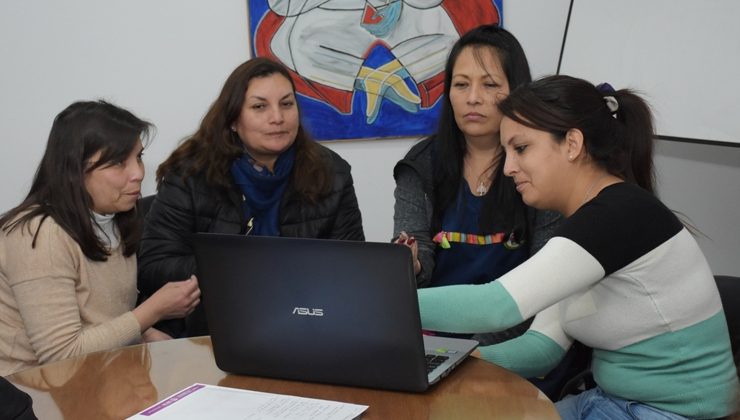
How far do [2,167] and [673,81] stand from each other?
254 cm

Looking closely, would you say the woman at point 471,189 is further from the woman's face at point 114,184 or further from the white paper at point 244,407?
the white paper at point 244,407

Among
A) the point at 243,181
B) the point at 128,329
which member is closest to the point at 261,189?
the point at 243,181

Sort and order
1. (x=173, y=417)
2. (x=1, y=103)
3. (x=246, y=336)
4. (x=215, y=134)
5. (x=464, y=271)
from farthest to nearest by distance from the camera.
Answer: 1. (x=1, y=103)
2. (x=215, y=134)
3. (x=464, y=271)
4. (x=246, y=336)
5. (x=173, y=417)

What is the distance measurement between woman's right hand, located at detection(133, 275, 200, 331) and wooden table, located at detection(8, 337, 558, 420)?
33 centimetres

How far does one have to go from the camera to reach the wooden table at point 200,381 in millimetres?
1309

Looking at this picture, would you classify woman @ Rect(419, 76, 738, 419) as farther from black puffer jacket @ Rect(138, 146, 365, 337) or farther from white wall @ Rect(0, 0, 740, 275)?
white wall @ Rect(0, 0, 740, 275)

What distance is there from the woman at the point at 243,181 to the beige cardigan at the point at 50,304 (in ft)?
1.22

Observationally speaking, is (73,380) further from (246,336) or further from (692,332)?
(692,332)

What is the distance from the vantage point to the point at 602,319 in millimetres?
1580

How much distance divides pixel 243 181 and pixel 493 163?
2.35ft

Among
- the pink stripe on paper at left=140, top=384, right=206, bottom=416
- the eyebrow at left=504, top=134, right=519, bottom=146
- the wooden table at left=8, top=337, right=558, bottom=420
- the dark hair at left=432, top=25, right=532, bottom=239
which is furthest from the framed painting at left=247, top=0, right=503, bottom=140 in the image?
the pink stripe on paper at left=140, top=384, right=206, bottom=416

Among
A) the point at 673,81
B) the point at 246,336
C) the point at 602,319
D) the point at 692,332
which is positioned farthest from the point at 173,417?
the point at 673,81

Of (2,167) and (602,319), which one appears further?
(2,167)

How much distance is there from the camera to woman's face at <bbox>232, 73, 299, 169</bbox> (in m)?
2.41
